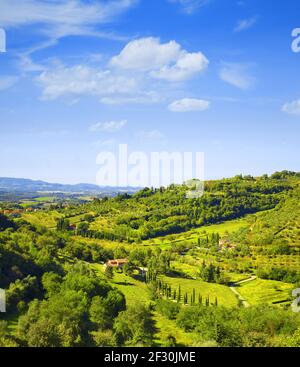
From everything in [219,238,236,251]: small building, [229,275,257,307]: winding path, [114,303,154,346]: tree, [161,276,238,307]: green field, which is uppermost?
[114,303,154,346]: tree

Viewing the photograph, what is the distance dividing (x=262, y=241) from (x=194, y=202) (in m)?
49.7

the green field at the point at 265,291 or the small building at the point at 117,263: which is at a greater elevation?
the small building at the point at 117,263

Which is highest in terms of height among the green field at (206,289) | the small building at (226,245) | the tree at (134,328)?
the tree at (134,328)

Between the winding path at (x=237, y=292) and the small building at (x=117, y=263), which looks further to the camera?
the small building at (x=117, y=263)

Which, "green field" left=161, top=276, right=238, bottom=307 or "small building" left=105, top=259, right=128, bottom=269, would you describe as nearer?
"green field" left=161, top=276, right=238, bottom=307

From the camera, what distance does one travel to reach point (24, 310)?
98.4 ft

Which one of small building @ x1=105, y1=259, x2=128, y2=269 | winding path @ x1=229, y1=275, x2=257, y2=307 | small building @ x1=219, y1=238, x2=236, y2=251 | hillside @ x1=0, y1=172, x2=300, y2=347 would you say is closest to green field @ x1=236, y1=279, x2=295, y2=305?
hillside @ x1=0, y1=172, x2=300, y2=347

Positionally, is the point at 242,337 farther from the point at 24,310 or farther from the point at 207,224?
the point at 207,224

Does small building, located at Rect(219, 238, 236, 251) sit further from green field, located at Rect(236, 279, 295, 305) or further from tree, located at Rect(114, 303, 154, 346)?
tree, located at Rect(114, 303, 154, 346)

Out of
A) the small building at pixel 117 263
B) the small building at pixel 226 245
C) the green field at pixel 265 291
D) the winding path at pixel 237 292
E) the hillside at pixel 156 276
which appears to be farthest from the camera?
the small building at pixel 226 245

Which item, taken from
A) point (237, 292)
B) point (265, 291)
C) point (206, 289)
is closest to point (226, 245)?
point (237, 292)

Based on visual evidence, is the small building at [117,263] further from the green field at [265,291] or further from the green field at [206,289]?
the green field at [265,291]

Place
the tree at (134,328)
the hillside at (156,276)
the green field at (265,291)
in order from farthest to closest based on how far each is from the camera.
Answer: the green field at (265,291), the hillside at (156,276), the tree at (134,328)

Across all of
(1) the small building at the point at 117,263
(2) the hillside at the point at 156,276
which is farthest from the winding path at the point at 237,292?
(1) the small building at the point at 117,263
